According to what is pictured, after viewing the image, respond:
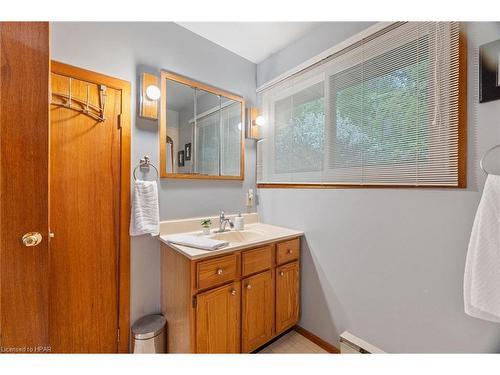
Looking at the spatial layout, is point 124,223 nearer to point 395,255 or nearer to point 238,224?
point 238,224

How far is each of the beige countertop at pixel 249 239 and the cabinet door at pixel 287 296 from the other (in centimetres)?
23

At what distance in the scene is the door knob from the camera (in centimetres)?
76

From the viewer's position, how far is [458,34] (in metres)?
0.97

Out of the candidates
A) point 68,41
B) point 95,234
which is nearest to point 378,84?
point 68,41

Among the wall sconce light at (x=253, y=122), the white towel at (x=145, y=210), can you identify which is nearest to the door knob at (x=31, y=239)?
the white towel at (x=145, y=210)

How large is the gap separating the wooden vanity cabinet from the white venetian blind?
28.1 inches

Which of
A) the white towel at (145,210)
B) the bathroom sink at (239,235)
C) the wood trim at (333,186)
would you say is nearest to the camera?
the wood trim at (333,186)

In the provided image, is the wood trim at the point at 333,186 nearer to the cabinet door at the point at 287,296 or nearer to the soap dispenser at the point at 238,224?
the soap dispenser at the point at 238,224

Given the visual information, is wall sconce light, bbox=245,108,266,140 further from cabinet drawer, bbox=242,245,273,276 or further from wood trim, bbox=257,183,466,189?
cabinet drawer, bbox=242,245,273,276

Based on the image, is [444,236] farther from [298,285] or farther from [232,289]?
[232,289]

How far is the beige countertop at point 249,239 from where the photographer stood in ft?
3.77

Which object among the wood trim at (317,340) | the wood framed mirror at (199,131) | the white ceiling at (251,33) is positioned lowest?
the wood trim at (317,340)
